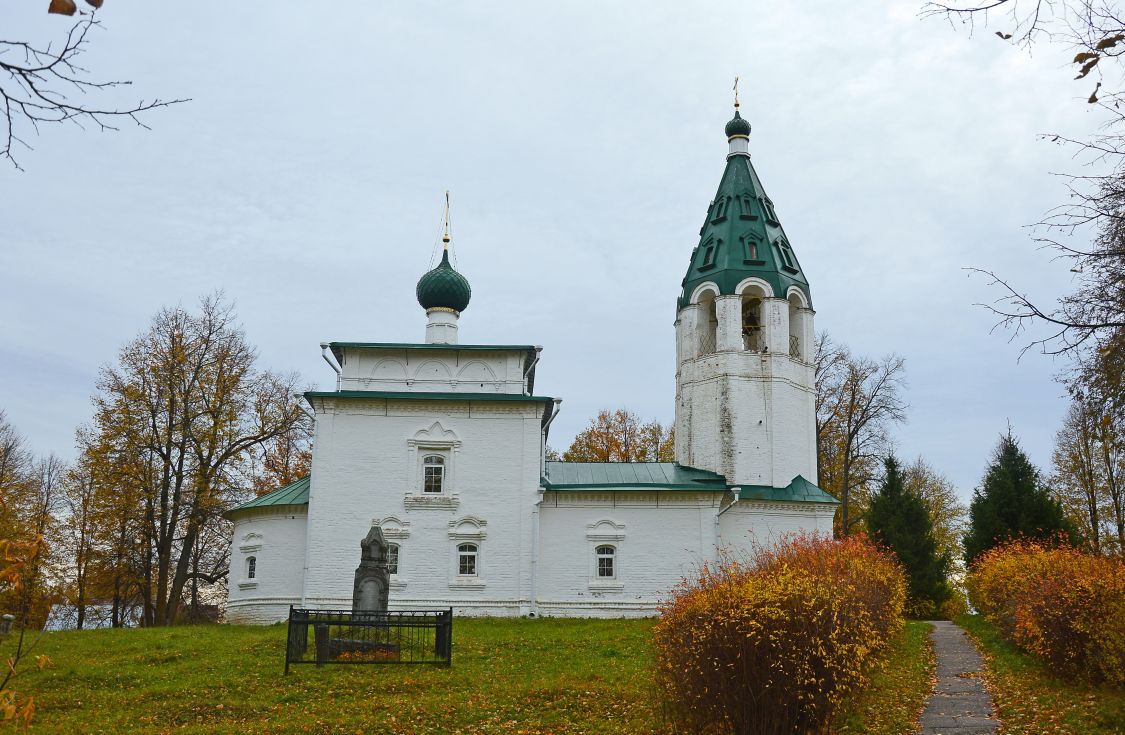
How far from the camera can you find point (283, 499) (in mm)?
22703

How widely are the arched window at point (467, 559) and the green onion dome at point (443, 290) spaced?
661cm

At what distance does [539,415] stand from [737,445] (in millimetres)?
5564

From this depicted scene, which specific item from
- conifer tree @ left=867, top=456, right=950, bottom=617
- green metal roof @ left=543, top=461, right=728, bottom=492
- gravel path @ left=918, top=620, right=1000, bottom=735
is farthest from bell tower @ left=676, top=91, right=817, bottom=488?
gravel path @ left=918, top=620, right=1000, bottom=735

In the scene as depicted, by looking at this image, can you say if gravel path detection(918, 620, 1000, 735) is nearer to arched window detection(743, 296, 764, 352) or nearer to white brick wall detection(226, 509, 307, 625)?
arched window detection(743, 296, 764, 352)

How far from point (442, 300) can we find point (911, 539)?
48.9 ft

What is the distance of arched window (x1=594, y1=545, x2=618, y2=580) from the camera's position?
2232 centimetres

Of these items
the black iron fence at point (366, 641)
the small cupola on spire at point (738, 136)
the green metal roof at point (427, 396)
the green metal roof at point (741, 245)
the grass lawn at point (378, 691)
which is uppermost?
the small cupola on spire at point (738, 136)

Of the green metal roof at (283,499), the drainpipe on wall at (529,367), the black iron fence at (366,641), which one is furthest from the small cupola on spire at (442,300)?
the black iron fence at (366,641)

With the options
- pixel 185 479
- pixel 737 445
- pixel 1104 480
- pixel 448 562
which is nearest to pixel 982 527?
pixel 1104 480

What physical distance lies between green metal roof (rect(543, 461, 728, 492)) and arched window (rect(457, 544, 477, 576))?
2311mm

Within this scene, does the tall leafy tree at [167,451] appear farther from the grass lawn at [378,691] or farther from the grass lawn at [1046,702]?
the grass lawn at [1046,702]

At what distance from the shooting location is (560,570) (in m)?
22.2

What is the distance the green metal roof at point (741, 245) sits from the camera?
84.8 feet

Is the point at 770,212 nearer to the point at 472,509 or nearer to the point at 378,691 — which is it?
the point at 472,509
